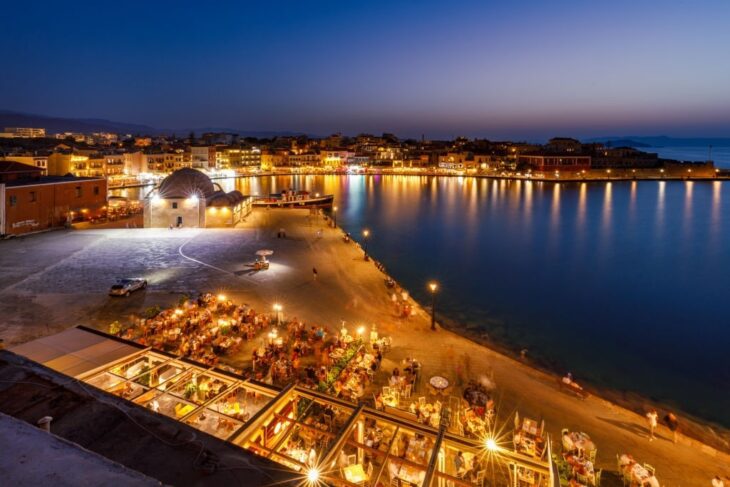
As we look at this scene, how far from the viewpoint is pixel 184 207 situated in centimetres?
3036

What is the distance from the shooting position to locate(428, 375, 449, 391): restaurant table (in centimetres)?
1072

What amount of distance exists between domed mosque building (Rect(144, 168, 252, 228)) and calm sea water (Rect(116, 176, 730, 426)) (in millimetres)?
11456

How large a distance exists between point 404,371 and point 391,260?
19.9 meters

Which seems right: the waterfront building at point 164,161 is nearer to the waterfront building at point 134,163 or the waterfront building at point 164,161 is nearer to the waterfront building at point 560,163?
the waterfront building at point 134,163

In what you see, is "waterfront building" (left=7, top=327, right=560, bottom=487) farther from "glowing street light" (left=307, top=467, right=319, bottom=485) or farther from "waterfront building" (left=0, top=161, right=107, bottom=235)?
"waterfront building" (left=0, top=161, right=107, bottom=235)

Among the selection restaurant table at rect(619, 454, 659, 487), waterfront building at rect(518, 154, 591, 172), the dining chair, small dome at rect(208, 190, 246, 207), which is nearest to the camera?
restaurant table at rect(619, 454, 659, 487)

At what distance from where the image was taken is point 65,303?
15484 mm

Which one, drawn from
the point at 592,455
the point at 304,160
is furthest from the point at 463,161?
the point at 592,455

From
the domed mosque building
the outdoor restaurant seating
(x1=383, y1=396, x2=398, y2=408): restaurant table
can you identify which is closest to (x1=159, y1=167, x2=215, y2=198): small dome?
the domed mosque building

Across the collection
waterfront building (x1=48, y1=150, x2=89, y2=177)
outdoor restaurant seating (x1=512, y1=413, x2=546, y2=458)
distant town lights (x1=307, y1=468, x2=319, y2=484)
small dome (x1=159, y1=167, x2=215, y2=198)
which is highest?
waterfront building (x1=48, y1=150, x2=89, y2=177)

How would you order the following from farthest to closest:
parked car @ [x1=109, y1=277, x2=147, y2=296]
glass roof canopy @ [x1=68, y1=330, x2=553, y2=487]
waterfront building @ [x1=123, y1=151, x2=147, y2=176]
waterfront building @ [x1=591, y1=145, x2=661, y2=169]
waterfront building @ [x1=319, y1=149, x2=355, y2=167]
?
waterfront building @ [x1=319, y1=149, x2=355, y2=167] → waterfront building @ [x1=591, y1=145, x2=661, y2=169] → waterfront building @ [x1=123, y1=151, x2=147, y2=176] → parked car @ [x1=109, y1=277, x2=147, y2=296] → glass roof canopy @ [x1=68, y1=330, x2=553, y2=487]

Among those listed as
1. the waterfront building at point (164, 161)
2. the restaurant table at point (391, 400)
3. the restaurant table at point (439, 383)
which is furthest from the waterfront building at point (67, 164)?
the restaurant table at point (439, 383)

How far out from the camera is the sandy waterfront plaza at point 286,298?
1027 cm

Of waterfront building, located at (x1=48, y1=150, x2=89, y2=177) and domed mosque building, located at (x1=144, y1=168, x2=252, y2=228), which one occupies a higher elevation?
waterfront building, located at (x1=48, y1=150, x2=89, y2=177)
